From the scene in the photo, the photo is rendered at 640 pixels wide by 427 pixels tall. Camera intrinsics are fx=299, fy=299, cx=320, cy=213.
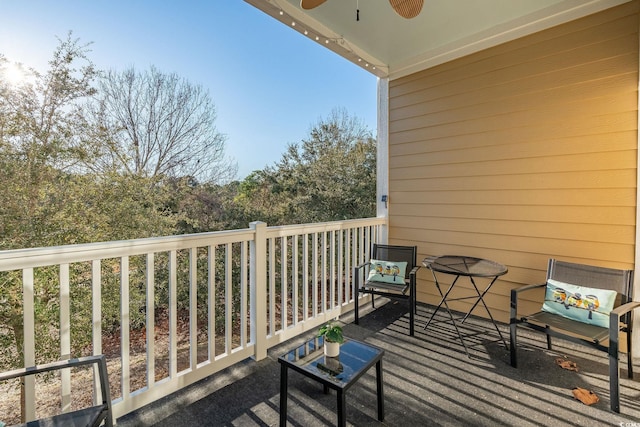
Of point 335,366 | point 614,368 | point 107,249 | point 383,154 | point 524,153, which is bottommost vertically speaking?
point 614,368

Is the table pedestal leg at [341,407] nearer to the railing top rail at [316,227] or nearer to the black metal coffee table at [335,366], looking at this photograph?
the black metal coffee table at [335,366]

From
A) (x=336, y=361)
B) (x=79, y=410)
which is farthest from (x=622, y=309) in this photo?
(x=79, y=410)

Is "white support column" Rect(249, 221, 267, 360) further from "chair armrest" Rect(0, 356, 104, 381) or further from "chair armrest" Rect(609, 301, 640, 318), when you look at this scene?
"chair armrest" Rect(609, 301, 640, 318)

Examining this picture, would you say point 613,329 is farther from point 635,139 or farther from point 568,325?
point 635,139

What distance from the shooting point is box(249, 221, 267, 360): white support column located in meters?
2.46

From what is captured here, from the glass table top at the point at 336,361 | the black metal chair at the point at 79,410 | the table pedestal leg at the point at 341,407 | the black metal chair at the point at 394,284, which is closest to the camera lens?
the black metal chair at the point at 79,410

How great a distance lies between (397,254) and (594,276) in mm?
1729

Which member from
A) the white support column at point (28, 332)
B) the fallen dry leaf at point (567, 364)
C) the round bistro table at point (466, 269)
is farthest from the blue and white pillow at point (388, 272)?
the white support column at point (28, 332)

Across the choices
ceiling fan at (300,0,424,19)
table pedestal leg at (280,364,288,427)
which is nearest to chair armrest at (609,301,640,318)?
table pedestal leg at (280,364,288,427)

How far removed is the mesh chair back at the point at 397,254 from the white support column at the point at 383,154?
1.51 ft

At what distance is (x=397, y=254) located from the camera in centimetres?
355

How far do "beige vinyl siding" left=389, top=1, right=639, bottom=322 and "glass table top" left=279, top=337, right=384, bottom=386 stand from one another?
226 cm

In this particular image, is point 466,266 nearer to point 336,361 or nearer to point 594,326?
point 594,326

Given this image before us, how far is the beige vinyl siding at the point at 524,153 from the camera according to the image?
262 cm
